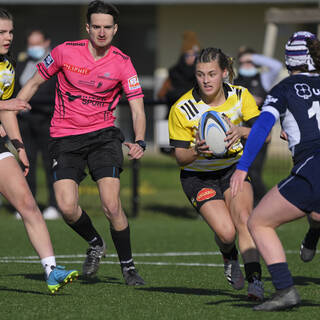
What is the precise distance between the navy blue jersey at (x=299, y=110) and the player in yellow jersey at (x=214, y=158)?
0.90m

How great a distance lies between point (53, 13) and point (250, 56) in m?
11.6

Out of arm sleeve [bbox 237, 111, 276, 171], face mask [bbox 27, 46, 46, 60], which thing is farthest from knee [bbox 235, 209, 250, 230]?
face mask [bbox 27, 46, 46, 60]

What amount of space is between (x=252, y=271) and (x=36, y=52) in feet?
24.9

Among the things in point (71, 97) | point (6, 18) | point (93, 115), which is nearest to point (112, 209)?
point (93, 115)

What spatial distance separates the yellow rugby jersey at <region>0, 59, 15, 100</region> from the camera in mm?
7633

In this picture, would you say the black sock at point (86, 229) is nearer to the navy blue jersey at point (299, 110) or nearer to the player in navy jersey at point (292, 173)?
the player in navy jersey at point (292, 173)

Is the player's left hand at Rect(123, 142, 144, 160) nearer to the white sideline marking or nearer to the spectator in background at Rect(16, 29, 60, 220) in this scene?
the white sideline marking

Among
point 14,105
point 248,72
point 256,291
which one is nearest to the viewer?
point 256,291

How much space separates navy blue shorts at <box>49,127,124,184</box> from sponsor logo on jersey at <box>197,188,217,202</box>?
Result: 892mm

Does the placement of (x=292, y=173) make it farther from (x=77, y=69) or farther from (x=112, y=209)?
(x=77, y=69)

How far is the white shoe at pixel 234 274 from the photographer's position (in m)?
7.38

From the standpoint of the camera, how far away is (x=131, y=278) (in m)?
8.14

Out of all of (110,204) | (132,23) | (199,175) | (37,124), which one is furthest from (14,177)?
(132,23)

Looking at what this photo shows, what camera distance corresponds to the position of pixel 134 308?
6.84m
